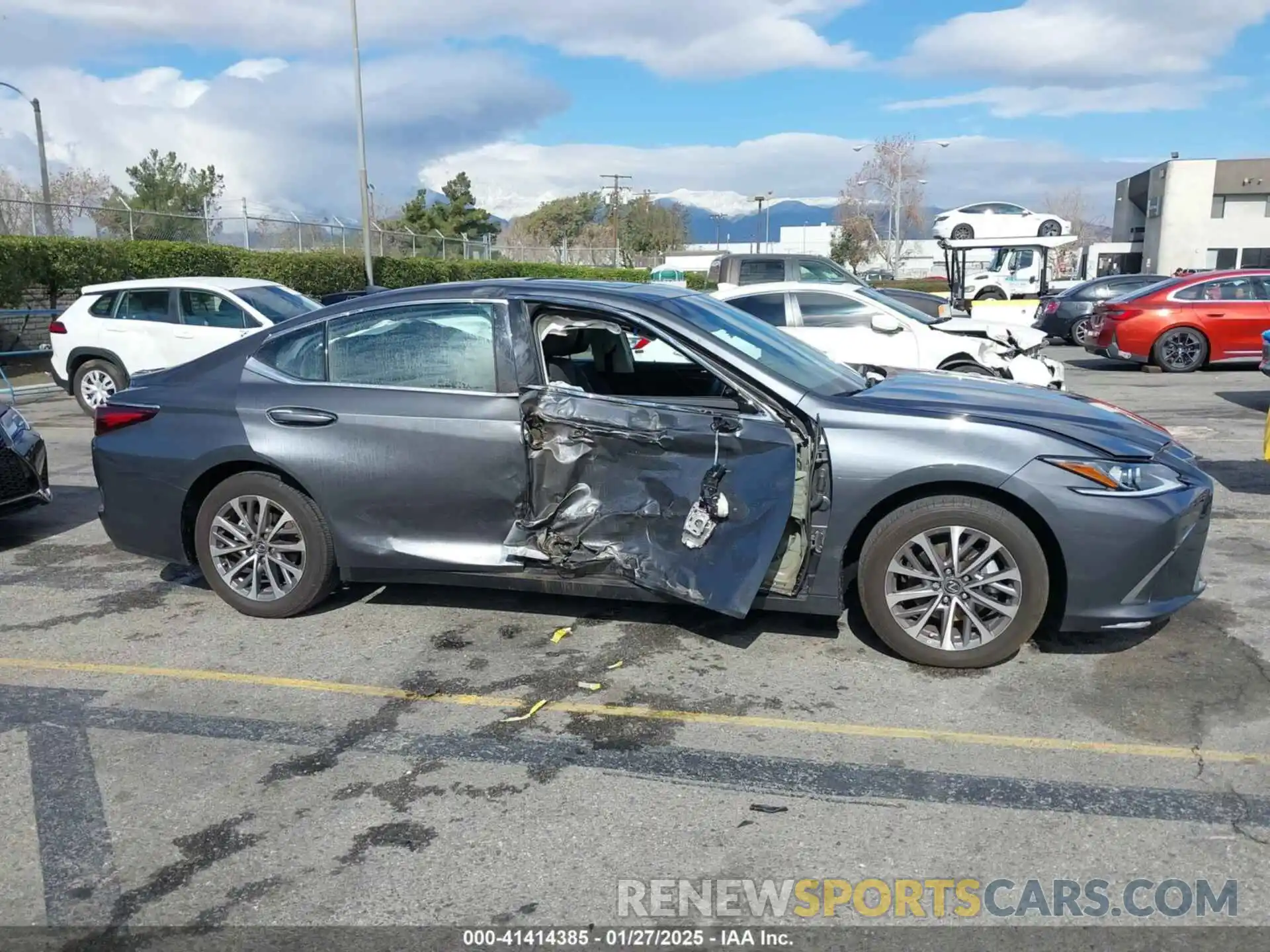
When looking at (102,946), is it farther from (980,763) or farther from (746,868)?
(980,763)

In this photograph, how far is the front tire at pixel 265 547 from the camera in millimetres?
5109

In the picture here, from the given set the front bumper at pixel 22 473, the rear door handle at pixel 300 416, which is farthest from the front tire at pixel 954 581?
the front bumper at pixel 22 473

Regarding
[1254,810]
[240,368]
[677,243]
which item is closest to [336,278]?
[240,368]

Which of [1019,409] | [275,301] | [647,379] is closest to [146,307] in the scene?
[275,301]

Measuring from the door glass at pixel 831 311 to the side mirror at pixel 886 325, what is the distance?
0.80ft

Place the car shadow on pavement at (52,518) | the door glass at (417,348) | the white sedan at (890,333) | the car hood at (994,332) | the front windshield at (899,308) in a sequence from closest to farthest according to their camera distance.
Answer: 1. the door glass at (417,348)
2. the car shadow on pavement at (52,518)
3. the white sedan at (890,333)
4. the car hood at (994,332)
5. the front windshield at (899,308)

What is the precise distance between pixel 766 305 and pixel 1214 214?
5200 cm

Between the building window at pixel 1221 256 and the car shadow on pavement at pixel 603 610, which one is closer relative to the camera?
the car shadow on pavement at pixel 603 610

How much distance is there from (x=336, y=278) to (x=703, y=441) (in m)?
24.1

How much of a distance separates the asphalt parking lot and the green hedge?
645 cm

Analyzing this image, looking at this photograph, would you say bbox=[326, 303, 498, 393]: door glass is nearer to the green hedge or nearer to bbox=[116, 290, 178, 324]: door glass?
the green hedge

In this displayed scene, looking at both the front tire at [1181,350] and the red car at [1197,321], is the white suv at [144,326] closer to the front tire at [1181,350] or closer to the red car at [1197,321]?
the red car at [1197,321]

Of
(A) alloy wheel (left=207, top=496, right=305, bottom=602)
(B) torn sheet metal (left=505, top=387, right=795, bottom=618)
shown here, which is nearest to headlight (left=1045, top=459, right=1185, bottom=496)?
(B) torn sheet metal (left=505, top=387, right=795, bottom=618)

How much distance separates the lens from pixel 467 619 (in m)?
5.30
